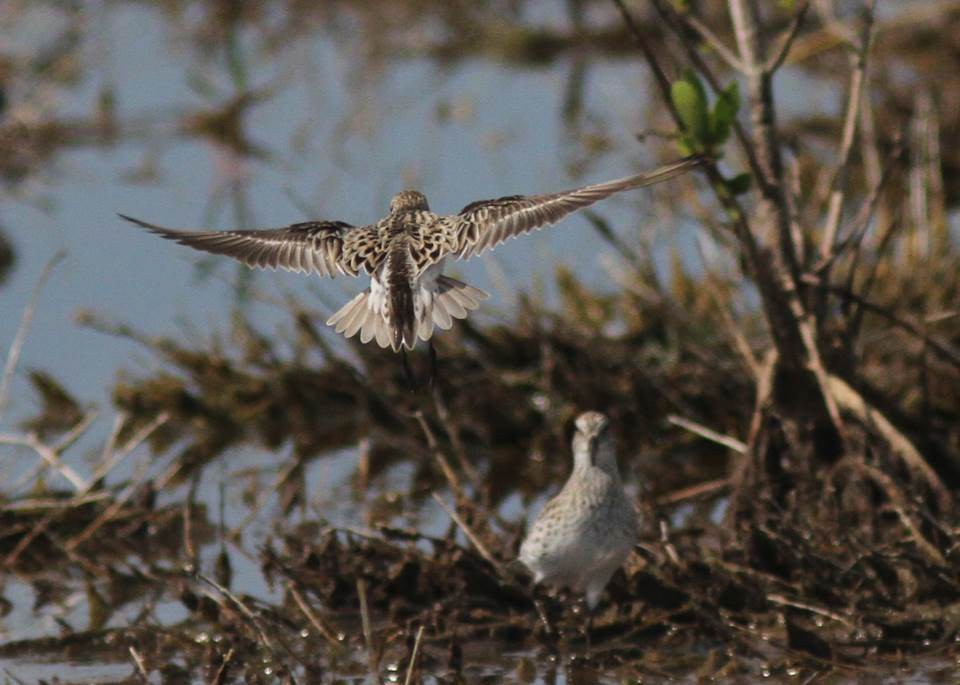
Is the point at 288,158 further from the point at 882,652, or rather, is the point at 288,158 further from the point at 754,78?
the point at 882,652

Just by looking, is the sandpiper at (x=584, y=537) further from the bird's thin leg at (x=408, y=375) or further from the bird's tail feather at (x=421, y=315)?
the bird's thin leg at (x=408, y=375)

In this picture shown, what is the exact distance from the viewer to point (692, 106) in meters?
4.64

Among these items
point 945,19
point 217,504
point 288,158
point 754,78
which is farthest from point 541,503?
point 945,19

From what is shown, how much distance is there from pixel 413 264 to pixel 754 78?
1.80 metres

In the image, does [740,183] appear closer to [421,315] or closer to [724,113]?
[724,113]

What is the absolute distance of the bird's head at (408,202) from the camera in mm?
4316

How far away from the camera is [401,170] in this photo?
9570 millimetres

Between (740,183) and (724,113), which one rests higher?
(724,113)

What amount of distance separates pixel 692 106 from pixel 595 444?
1.21 meters

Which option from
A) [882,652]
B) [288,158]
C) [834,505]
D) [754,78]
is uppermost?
[288,158]

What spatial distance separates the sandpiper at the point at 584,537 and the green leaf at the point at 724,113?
1035mm

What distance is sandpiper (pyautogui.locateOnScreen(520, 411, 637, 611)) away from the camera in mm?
4984

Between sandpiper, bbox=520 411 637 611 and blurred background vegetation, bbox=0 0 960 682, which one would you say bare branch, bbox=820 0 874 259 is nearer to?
blurred background vegetation, bbox=0 0 960 682

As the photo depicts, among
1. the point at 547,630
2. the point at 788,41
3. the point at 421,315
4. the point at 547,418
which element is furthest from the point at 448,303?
the point at 547,418
